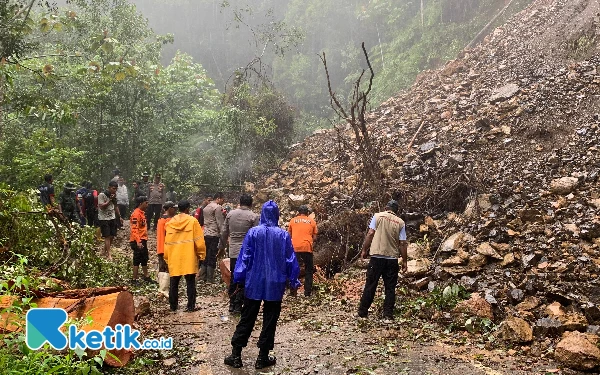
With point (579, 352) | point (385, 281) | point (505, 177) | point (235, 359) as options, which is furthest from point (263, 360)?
point (505, 177)

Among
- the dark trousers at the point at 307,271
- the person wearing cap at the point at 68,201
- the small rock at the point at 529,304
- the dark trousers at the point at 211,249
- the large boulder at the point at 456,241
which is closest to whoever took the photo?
the small rock at the point at 529,304

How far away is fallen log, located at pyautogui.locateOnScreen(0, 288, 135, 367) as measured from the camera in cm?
399

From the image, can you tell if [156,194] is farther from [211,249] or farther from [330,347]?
[330,347]

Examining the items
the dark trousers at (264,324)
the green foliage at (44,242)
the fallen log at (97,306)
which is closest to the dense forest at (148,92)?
the green foliage at (44,242)

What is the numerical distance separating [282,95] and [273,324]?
13534 mm

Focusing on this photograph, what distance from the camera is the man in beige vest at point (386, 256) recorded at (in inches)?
232

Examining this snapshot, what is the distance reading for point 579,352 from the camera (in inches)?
165

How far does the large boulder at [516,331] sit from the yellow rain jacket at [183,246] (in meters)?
3.64

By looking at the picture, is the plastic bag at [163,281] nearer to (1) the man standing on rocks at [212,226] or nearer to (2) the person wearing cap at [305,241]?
(1) the man standing on rocks at [212,226]

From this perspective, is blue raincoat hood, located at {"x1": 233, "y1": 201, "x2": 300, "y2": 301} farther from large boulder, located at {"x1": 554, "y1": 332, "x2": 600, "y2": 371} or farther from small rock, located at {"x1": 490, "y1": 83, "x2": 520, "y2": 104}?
small rock, located at {"x1": 490, "y1": 83, "x2": 520, "y2": 104}

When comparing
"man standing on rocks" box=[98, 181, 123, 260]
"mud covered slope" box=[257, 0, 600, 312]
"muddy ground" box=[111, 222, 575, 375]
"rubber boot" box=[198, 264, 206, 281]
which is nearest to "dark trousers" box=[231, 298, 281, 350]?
"muddy ground" box=[111, 222, 575, 375]

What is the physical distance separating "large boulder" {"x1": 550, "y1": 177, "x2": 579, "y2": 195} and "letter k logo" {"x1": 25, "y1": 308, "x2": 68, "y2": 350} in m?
6.96

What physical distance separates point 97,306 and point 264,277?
4.87 feet

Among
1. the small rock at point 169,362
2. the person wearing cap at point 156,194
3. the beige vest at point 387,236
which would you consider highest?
the person wearing cap at point 156,194
